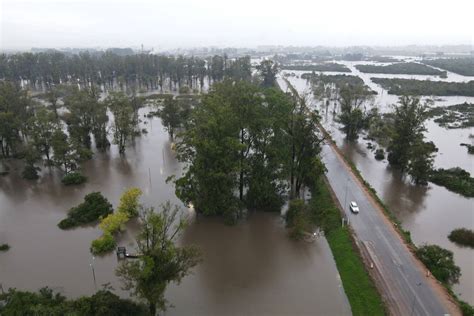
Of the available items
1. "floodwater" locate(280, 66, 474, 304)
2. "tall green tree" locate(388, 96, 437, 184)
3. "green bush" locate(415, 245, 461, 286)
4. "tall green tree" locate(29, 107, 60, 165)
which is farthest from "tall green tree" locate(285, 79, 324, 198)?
"tall green tree" locate(29, 107, 60, 165)

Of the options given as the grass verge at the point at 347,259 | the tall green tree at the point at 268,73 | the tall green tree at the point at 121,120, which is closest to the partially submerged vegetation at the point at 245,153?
the grass verge at the point at 347,259

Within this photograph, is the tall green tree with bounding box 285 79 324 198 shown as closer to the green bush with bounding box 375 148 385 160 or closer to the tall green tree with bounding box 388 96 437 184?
the tall green tree with bounding box 388 96 437 184

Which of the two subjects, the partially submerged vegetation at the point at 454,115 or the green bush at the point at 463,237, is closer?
the green bush at the point at 463,237

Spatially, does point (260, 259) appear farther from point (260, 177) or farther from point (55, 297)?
point (55, 297)

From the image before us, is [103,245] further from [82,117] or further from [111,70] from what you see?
[111,70]

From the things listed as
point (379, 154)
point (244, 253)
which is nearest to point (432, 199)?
point (379, 154)

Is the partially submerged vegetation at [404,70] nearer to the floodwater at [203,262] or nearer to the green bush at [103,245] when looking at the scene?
the floodwater at [203,262]

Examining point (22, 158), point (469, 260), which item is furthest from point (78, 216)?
point (469, 260)
